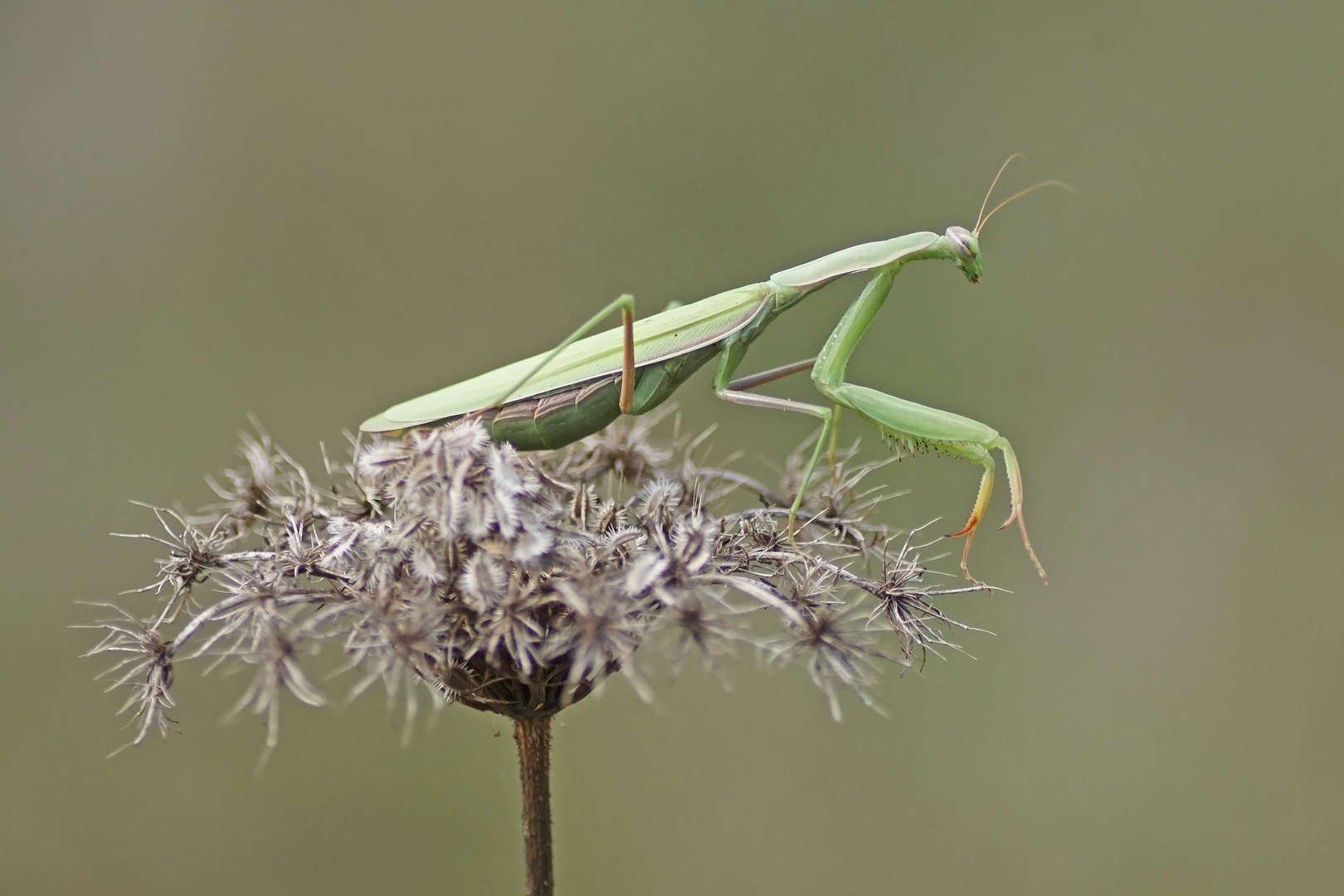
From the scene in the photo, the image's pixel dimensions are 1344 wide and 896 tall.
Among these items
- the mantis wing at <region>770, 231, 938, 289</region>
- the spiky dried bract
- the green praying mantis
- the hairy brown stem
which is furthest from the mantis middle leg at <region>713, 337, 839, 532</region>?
the hairy brown stem

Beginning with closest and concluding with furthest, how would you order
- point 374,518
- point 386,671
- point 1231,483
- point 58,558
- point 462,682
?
point 386,671 → point 462,682 → point 374,518 → point 58,558 → point 1231,483

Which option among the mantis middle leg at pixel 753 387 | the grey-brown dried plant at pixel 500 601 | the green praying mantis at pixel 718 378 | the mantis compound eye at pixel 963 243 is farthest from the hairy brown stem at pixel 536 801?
the mantis compound eye at pixel 963 243

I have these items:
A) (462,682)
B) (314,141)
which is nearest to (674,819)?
(462,682)

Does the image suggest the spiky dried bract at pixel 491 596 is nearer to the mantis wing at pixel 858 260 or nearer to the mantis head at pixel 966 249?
the mantis wing at pixel 858 260

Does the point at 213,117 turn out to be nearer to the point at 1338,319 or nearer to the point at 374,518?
the point at 374,518

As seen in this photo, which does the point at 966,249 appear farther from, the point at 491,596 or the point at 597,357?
the point at 491,596
